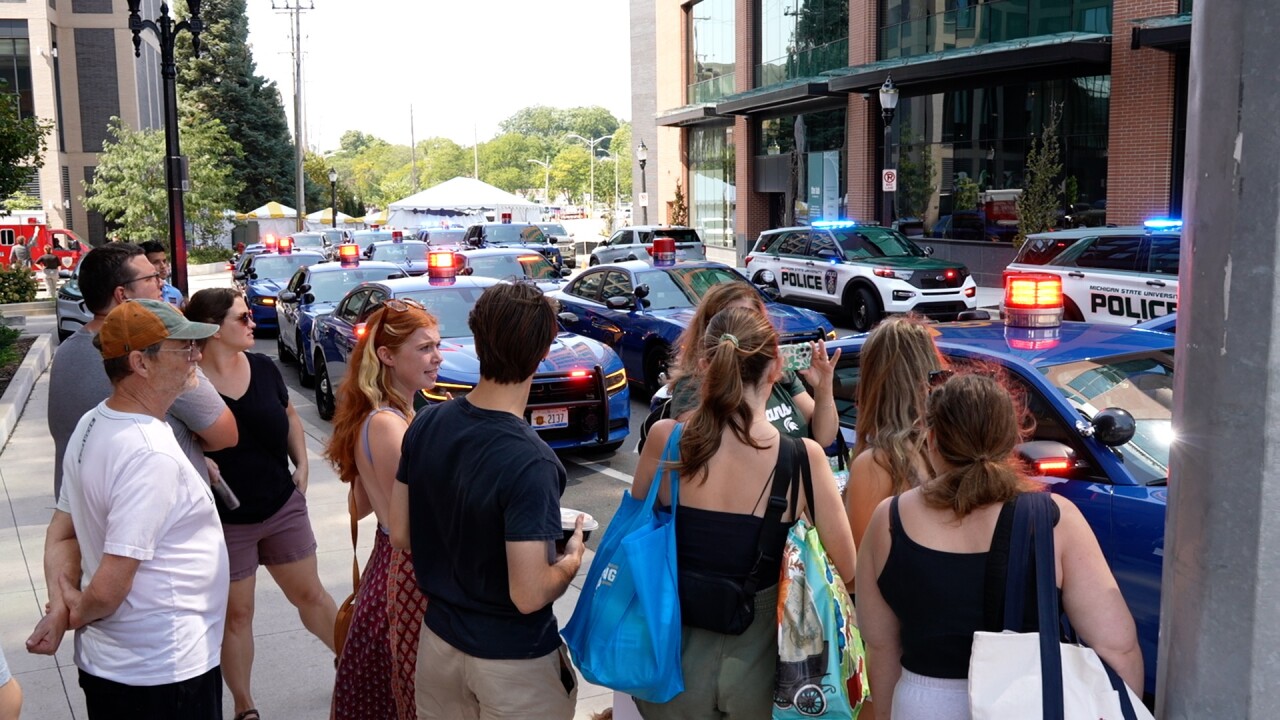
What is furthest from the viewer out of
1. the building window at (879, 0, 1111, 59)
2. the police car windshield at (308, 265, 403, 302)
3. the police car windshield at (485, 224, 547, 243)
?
the police car windshield at (485, 224, 547, 243)

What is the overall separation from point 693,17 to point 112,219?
24459 mm

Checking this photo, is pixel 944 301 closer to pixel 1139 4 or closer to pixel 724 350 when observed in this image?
pixel 1139 4

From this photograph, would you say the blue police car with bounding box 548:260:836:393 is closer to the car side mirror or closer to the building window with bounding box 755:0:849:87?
the car side mirror

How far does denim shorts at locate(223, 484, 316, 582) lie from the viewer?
15.0 feet

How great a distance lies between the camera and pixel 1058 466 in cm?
487

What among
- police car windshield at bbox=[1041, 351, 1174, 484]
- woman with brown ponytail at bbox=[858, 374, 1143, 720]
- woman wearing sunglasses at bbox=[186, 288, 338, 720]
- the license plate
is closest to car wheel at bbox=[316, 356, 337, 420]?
the license plate

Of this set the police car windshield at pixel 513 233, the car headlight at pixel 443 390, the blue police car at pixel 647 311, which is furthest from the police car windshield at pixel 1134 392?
the police car windshield at pixel 513 233

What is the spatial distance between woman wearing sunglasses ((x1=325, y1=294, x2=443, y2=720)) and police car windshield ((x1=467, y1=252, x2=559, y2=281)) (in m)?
13.6

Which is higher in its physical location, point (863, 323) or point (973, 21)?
point (973, 21)

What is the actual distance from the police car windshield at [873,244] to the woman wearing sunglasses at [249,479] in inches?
650

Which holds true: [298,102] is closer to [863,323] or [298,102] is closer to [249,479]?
[863,323]

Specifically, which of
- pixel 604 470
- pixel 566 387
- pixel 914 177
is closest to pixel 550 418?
pixel 566 387

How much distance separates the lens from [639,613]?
118 inches

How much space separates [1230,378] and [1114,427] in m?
2.33
